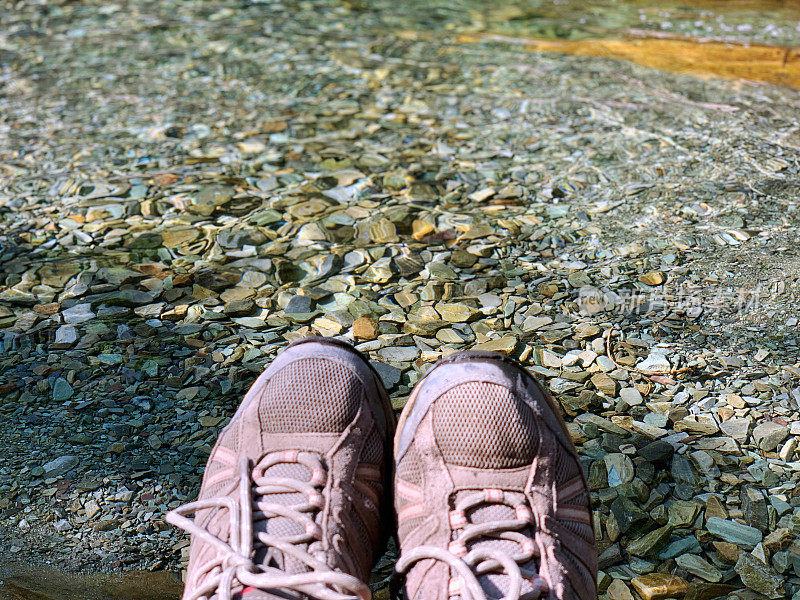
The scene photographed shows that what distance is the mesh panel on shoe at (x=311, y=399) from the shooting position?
1500mm

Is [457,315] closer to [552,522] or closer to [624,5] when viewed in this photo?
[552,522]

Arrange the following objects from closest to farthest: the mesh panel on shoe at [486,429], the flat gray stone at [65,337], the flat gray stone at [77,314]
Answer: the mesh panel on shoe at [486,429], the flat gray stone at [65,337], the flat gray stone at [77,314]

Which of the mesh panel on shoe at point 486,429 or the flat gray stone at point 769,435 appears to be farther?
the flat gray stone at point 769,435

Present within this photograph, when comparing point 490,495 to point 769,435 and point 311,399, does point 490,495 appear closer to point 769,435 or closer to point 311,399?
point 311,399

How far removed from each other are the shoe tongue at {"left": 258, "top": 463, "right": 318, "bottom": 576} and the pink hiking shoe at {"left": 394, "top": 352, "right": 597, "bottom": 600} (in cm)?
20

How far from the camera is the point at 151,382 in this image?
2.06 metres

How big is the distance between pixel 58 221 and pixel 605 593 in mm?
2289

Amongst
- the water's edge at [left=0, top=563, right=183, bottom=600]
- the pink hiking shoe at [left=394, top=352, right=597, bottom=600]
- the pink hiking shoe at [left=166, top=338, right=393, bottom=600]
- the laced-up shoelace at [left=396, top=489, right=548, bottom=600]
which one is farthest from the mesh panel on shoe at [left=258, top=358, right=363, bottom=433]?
the water's edge at [left=0, top=563, right=183, bottom=600]

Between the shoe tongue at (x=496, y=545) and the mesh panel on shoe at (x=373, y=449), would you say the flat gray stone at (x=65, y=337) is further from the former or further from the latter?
the shoe tongue at (x=496, y=545)

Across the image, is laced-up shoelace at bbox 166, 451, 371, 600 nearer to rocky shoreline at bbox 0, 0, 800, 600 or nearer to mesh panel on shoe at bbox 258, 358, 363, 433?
mesh panel on shoe at bbox 258, 358, 363, 433

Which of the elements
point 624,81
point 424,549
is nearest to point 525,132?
point 624,81

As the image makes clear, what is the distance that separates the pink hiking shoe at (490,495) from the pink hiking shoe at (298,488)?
0.28 feet

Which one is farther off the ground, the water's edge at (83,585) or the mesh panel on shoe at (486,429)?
the mesh panel on shoe at (486,429)

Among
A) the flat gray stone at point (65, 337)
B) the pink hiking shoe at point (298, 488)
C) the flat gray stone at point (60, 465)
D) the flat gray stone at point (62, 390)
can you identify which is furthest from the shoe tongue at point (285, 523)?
the flat gray stone at point (65, 337)
